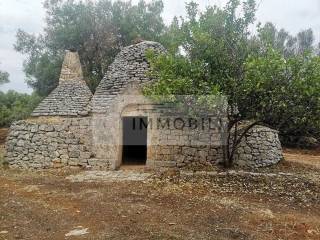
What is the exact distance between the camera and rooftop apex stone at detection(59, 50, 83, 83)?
45.5 ft

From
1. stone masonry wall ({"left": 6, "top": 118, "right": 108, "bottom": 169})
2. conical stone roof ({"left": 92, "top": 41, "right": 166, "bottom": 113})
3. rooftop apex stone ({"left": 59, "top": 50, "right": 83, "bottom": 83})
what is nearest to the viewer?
stone masonry wall ({"left": 6, "top": 118, "right": 108, "bottom": 169})

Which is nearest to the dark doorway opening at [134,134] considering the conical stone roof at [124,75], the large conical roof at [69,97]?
the large conical roof at [69,97]

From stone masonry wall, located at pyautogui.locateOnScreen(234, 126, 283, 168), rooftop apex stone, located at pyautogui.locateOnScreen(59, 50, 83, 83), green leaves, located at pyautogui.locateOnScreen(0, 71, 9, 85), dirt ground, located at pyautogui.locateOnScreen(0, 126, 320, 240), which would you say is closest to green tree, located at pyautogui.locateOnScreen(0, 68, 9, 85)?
green leaves, located at pyautogui.locateOnScreen(0, 71, 9, 85)

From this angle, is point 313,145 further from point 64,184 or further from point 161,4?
point 64,184

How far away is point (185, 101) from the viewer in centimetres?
1007

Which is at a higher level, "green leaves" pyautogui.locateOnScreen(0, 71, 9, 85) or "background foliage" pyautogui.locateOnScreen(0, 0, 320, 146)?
"green leaves" pyautogui.locateOnScreen(0, 71, 9, 85)

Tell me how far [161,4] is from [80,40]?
5.94 m

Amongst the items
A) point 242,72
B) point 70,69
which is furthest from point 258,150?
point 70,69

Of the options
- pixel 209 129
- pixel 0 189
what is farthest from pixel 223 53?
pixel 0 189

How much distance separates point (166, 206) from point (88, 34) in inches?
649

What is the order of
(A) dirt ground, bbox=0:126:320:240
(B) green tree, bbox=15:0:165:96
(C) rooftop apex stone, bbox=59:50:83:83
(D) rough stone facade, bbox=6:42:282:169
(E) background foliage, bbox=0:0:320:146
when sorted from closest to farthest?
(A) dirt ground, bbox=0:126:320:240, (E) background foliage, bbox=0:0:320:146, (D) rough stone facade, bbox=6:42:282:169, (C) rooftop apex stone, bbox=59:50:83:83, (B) green tree, bbox=15:0:165:96

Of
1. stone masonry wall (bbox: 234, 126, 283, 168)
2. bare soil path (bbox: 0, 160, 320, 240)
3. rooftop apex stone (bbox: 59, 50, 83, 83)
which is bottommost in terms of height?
bare soil path (bbox: 0, 160, 320, 240)

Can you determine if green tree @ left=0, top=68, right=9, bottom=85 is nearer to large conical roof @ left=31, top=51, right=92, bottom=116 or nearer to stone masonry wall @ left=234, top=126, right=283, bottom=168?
large conical roof @ left=31, top=51, right=92, bottom=116

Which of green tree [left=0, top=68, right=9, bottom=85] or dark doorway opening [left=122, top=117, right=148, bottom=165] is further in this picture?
green tree [left=0, top=68, right=9, bottom=85]
